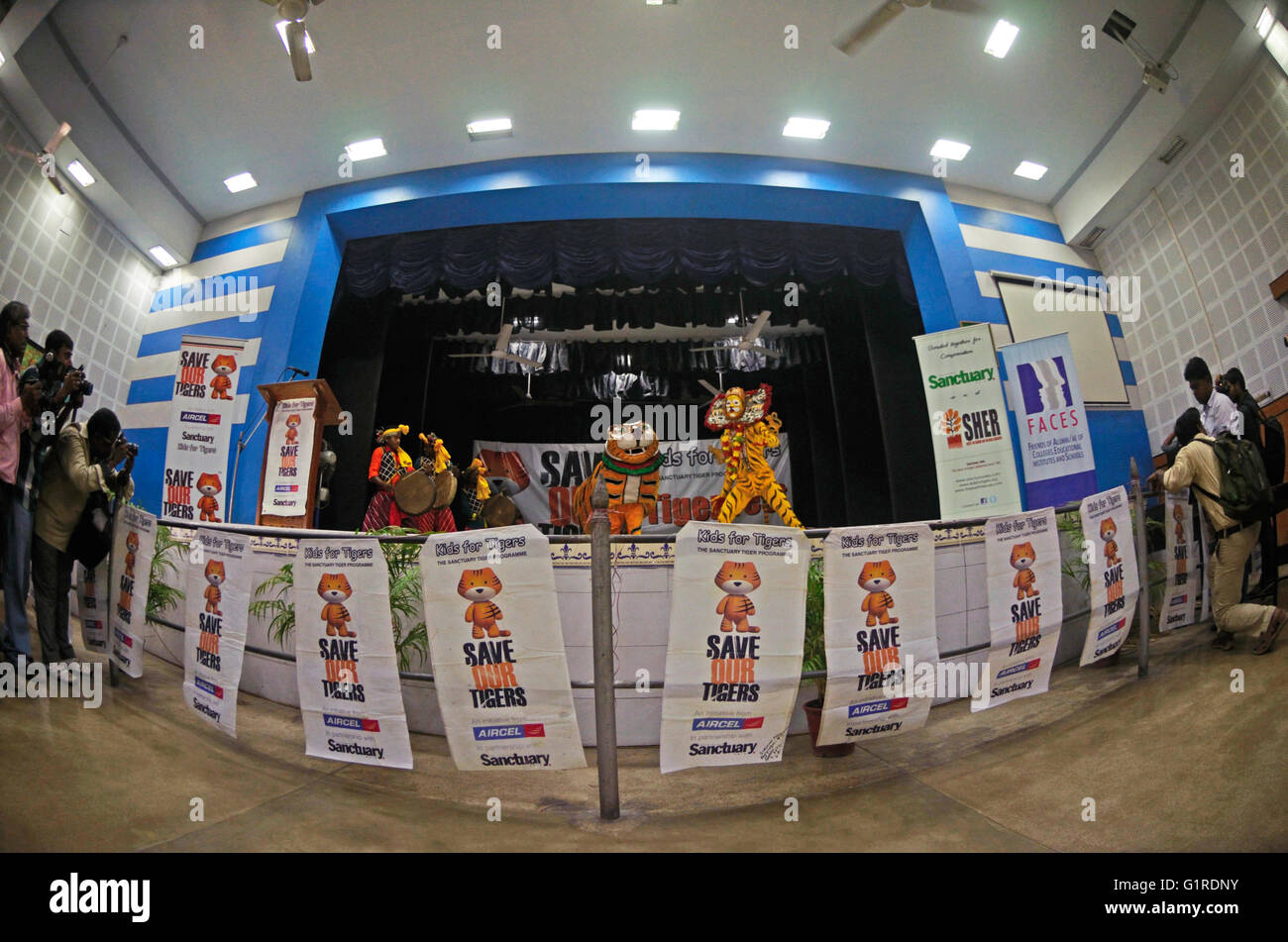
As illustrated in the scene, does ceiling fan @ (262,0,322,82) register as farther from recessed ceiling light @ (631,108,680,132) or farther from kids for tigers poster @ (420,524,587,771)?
kids for tigers poster @ (420,524,587,771)

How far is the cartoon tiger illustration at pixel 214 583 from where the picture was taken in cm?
273

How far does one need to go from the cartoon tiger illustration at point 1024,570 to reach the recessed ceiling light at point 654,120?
5.88m

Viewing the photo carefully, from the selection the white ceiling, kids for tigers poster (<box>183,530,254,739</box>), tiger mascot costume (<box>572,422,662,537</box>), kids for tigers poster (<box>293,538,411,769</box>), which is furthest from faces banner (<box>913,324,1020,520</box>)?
kids for tigers poster (<box>183,530,254,739</box>)

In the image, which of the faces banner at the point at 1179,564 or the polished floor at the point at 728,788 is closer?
the polished floor at the point at 728,788

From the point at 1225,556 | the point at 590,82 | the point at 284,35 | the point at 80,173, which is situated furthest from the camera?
the point at 590,82

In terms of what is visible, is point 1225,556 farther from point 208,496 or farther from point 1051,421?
point 208,496

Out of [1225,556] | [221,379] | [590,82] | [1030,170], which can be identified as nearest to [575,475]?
[590,82]

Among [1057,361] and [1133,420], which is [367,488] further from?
[1133,420]

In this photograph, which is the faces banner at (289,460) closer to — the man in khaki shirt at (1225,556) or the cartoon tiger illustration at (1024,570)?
the cartoon tiger illustration at (1024,570)

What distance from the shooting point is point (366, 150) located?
23.1 ft

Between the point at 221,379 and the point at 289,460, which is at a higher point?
the point at 221,379

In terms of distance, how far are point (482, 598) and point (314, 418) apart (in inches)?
156

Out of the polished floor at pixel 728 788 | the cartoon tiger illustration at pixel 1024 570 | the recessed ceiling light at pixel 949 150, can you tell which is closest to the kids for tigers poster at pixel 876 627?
the polished floor at pixel 728 788

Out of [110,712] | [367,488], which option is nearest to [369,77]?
[367,488]
